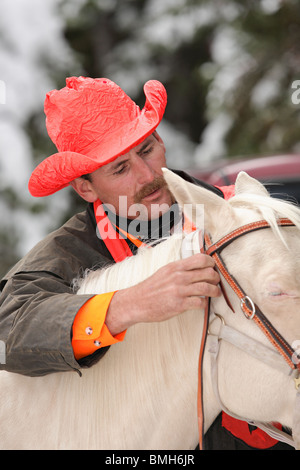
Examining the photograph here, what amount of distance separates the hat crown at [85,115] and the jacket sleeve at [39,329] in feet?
1.93

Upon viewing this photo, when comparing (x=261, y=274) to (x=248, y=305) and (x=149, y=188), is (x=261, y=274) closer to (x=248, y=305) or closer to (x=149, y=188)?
(x=248, y=305)

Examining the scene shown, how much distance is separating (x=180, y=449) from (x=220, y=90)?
626 centimetres

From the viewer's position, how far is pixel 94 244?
2137 millimetres

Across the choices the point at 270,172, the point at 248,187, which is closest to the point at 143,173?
the point at 248,187

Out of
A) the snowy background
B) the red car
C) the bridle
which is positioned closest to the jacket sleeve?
the bridle

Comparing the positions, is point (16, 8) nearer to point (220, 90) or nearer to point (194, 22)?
point (194, 22)

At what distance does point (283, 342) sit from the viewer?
1431 millimetres

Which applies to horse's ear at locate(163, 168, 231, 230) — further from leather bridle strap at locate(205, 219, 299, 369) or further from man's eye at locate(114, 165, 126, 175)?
man's eye at locate(114, 165, 126, 175)

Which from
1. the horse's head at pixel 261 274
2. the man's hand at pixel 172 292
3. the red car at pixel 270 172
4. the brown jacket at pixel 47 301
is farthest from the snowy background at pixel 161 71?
the man's hand at pixel 172 292

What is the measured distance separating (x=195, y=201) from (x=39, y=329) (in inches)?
24.2

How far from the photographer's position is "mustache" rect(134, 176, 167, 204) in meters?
2.15

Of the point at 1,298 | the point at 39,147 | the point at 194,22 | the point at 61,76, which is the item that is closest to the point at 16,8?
the point at 61,76

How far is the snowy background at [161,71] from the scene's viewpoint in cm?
718

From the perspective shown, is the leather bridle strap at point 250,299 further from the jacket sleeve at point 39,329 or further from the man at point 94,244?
the jacket sleeve at point 39,329
